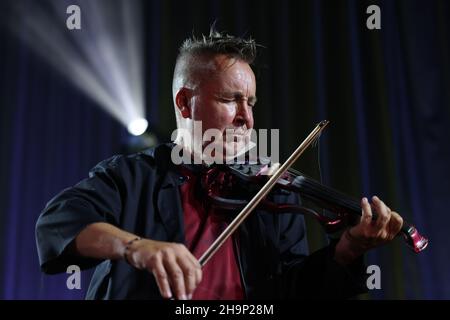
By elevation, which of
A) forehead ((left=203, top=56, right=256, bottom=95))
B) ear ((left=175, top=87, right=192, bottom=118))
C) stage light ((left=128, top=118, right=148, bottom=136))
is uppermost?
forehead ((left=203, top=56, right=256, bottom=95))

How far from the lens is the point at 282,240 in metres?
1.34

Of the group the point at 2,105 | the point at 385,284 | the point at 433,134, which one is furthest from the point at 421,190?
the point at 2,105

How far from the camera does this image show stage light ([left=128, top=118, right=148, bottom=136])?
186cm

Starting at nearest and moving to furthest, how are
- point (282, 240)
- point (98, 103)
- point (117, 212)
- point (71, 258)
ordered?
point (71, 258)
point (117, 212)
point (282, 240)
point (98, 103)

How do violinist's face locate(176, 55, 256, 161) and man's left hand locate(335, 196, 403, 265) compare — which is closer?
man's left hand locate(335, 196, 403, 265)

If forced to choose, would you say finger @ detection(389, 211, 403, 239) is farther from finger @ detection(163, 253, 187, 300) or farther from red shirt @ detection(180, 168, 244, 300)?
finger @ detection(163, 253, 187, 300)

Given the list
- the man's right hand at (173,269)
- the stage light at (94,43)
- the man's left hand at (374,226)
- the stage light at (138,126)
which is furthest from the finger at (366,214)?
the stage light at (94,43)

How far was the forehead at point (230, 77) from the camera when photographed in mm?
1385

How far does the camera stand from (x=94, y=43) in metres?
2.18

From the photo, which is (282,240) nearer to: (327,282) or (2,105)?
(327,282)

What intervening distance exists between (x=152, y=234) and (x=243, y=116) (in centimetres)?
40

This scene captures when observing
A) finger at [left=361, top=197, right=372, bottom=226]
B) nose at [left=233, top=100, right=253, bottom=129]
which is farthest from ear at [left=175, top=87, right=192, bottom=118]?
finger at [left=361, top=197, right=372, bottom=226]

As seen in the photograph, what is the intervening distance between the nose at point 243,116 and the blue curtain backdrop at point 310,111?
28.6 inches
